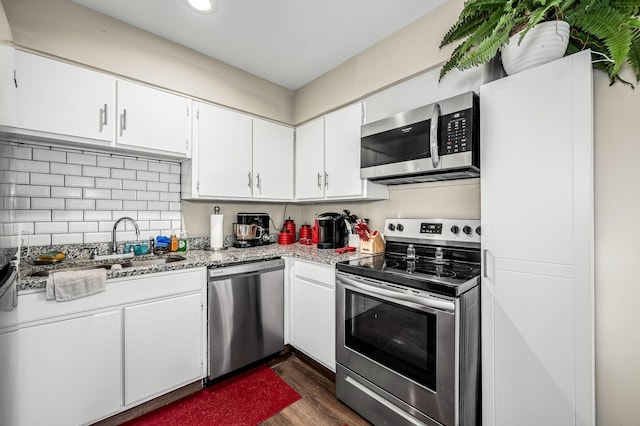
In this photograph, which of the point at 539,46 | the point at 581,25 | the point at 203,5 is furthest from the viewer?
the point at 203,5

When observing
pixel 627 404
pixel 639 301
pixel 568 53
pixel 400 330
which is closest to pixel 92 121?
pixel 400 330

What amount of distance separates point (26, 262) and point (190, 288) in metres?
1.05

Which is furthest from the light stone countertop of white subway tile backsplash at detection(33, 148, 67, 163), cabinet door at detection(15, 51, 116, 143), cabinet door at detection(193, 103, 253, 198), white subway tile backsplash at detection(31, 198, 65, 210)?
cabinet door at detection(15, 51, 116, 143)

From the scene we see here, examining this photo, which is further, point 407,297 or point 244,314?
point 244,314

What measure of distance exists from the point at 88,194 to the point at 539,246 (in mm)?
2846

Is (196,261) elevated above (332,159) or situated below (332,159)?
below

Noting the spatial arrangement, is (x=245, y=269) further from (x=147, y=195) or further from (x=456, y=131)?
(x=456, y=131)

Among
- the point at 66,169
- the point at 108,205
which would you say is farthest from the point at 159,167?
the point at 66,169

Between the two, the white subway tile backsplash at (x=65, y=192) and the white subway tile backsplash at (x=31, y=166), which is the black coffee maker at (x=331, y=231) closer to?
the white subway tile backsplash at (x=65, y=192)

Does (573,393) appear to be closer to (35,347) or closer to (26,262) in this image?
(35,347)

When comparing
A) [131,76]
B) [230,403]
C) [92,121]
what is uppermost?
[131,76]

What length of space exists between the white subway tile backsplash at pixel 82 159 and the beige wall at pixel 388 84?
2.10 feet

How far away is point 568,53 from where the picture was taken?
128cm

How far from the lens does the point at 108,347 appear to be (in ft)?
5.10
